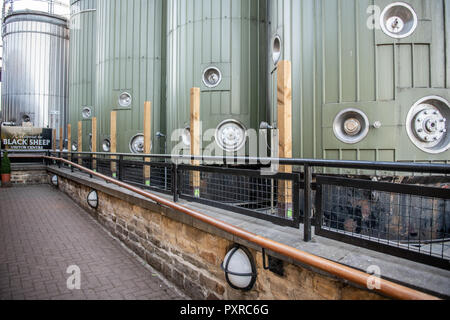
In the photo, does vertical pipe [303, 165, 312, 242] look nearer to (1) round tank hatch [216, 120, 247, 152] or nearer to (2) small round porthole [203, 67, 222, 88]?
(1) round tank hatch [216, 120, 247, 152]

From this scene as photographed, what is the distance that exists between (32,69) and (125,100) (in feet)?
32.0

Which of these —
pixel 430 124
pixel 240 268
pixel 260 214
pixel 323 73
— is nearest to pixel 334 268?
pixel 240 268

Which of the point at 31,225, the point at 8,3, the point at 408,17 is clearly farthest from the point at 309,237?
the point at 8,3

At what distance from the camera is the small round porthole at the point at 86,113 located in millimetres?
11824

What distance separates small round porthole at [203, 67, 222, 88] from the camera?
6.37 meters

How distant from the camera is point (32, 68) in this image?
1521cm

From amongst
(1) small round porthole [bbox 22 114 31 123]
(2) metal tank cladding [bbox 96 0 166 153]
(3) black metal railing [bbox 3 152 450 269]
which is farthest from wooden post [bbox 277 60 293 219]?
(1) small round porthole [bbox 22 114 31 123]

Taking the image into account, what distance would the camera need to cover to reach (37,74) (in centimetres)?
1526

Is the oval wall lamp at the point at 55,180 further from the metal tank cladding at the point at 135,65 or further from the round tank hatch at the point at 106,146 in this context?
the metal tank cladding at the point at 135,65

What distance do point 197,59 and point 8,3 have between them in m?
16.0

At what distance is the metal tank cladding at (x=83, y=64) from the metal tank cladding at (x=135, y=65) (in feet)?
11.3

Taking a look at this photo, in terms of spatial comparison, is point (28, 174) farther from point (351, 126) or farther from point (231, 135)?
point (351, 126)

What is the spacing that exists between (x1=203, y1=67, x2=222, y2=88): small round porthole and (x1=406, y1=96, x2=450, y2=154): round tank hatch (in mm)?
3823
